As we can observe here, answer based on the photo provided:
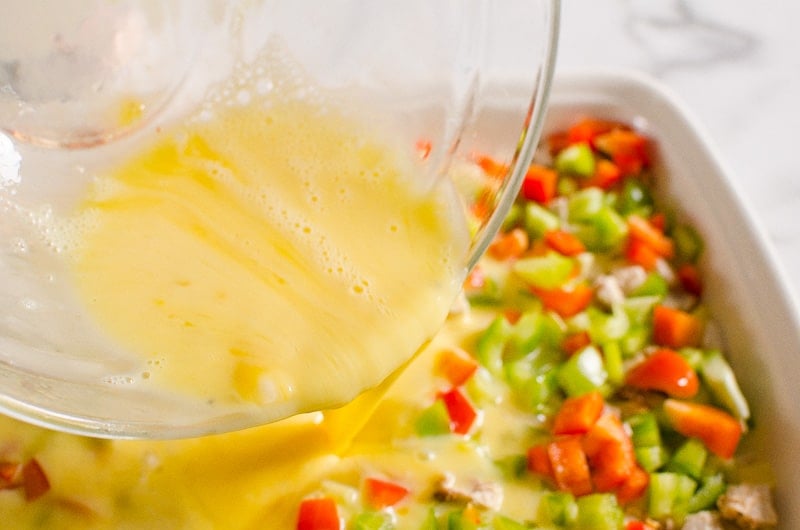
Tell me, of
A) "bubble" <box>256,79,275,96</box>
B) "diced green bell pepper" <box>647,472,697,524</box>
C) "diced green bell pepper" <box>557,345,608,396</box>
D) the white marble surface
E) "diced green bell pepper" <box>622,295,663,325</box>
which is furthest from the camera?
the white marble surface

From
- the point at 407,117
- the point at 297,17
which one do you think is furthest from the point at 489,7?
the point at 297,17

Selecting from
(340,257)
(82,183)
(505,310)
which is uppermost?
(82,183)

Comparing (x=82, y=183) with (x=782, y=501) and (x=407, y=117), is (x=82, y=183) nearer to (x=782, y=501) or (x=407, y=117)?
(x=407, y=117)

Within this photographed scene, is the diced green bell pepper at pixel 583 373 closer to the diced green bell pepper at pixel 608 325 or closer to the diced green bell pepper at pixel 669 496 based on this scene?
the diced green bell pepper at pixel 608 325

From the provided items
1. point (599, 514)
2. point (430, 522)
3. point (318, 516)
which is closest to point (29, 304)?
point (318, 516)

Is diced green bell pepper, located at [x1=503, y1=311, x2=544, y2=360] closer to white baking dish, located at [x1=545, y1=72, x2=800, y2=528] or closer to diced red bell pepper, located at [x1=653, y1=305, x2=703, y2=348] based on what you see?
diced red bell pepper, located at [x1=653, y1=305, x2=703, y2=348]

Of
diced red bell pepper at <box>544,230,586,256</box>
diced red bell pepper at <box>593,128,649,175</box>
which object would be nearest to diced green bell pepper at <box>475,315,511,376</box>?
diced red bell pepper at <box>544,230,586,256</box>
